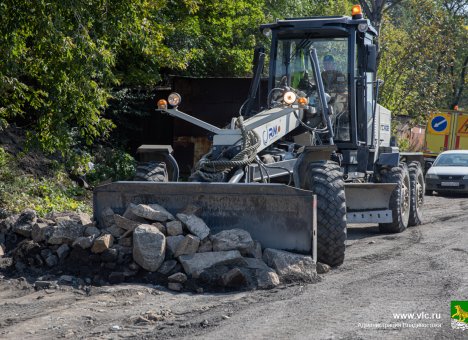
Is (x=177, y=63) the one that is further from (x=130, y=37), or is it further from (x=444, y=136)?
(x=444, y=136)

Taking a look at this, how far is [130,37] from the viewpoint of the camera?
1116cm

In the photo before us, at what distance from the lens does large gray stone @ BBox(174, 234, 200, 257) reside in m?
7.65

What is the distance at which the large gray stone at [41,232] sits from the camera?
8.16 m

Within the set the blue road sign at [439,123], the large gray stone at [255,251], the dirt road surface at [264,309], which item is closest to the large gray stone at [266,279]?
the dirt road surface at [264,309]

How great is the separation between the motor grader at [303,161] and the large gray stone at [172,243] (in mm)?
540

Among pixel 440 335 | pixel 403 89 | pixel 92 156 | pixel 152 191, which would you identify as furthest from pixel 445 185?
pixel 440 335

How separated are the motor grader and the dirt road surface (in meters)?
0.84

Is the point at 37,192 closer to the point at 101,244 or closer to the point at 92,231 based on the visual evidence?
the point at 92,231

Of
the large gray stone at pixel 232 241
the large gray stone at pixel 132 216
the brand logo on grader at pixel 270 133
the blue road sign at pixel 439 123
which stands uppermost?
the blue road sign at pixel 439 123

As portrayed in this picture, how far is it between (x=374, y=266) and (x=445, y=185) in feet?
41.9

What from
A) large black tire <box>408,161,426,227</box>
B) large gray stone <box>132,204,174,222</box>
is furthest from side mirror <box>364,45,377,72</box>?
large gray stone <box>132,204,174,222</box>

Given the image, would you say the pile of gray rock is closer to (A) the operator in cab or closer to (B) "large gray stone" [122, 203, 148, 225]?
(B) "large gray stone" [122, 203, 148, 225]

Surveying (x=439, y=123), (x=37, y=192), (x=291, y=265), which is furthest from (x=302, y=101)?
(x=439, y=123)

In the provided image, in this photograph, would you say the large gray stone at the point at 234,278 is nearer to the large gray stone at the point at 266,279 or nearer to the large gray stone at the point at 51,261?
the large gray stone at the point at 266,279
